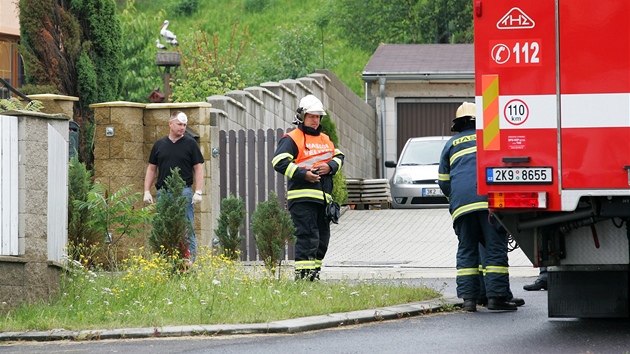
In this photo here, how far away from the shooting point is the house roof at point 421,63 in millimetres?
30750

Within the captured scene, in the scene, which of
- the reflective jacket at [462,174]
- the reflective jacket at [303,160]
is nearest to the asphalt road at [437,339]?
the reflective jacket at [462,174]

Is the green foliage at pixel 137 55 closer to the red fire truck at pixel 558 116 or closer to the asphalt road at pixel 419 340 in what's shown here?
the asphalt road at pixel 419 340

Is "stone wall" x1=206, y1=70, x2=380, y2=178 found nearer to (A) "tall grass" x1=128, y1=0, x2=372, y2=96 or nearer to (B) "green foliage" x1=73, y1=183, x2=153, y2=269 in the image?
(B) "green foliage" x1=73, y1=183, x2=153, y2=269

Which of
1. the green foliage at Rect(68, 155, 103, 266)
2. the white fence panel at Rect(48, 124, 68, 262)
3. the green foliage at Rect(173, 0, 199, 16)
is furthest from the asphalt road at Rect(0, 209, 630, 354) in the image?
the green foliage at Rect(173, 0, 199, 16)

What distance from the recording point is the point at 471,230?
38.2ft

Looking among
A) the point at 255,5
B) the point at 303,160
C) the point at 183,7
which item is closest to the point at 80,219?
the point at 303,160

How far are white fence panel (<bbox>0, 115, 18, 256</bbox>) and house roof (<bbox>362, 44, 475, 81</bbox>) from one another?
19.2 m

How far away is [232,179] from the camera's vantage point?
17125 mm

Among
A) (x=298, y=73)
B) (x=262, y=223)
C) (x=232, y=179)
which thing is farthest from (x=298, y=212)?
(x=298, y=73)

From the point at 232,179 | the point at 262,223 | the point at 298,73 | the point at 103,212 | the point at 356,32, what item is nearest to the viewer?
the point at 262,223

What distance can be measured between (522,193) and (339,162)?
12.4 feet

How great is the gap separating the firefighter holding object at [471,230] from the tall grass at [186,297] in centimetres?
52

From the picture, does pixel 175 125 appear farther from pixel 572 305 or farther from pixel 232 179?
pixel 572 305

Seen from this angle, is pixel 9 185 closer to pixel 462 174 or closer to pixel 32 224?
pixel 32 224
